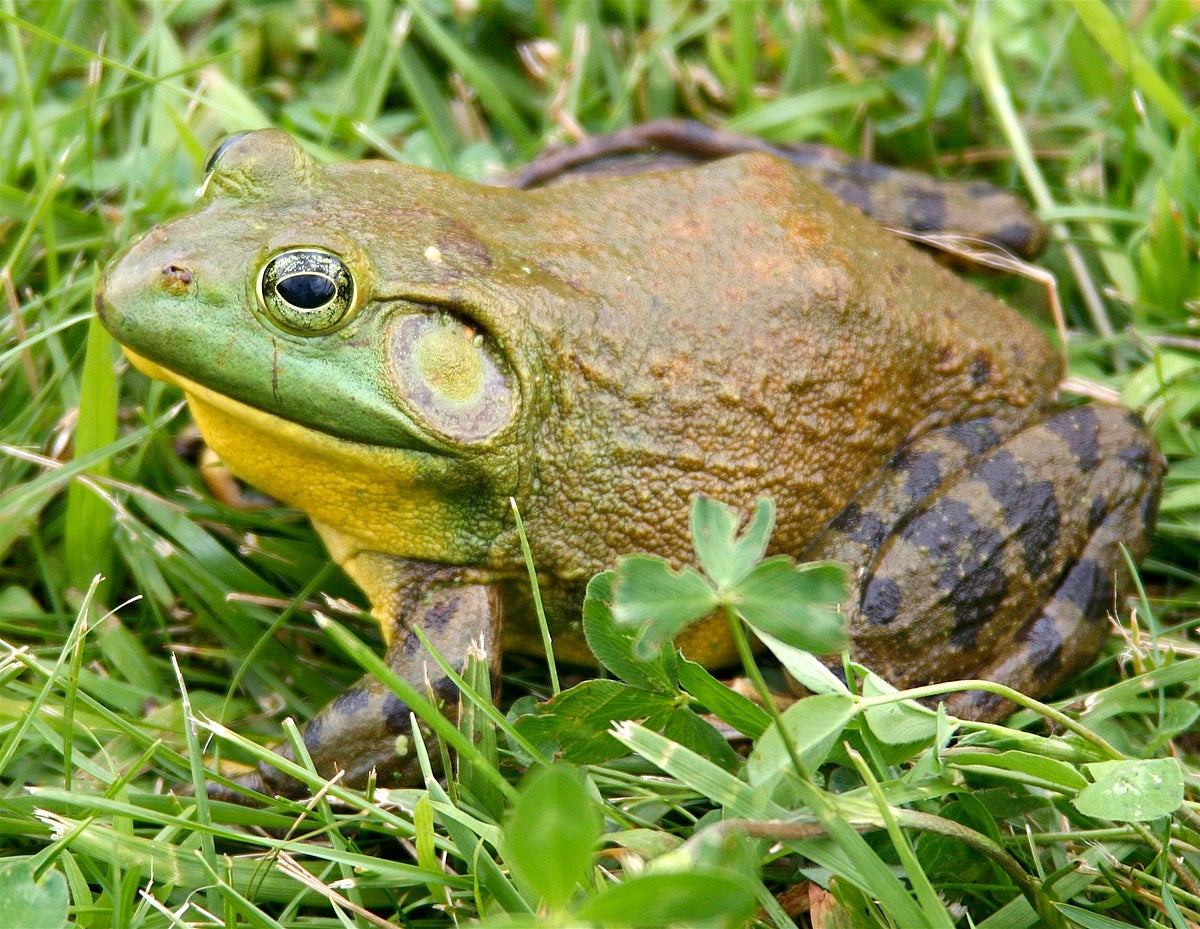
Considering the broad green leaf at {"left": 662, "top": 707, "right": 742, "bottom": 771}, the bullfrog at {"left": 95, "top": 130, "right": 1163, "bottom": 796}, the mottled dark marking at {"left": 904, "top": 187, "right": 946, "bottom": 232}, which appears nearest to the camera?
the broad green leaf at {"left": 662, "top": 707, "right": 742, "bottom": 771}

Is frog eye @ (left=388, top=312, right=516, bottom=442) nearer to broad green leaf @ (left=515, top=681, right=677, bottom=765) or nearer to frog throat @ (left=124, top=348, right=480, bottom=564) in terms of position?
frog throat @ (left=124, top=348, right=480, bottom=564)

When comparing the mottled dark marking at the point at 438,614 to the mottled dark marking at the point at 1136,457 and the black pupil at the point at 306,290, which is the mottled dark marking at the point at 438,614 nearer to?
the black pupil at the point at 306,290

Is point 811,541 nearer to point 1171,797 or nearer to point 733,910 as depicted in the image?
point 1171,797

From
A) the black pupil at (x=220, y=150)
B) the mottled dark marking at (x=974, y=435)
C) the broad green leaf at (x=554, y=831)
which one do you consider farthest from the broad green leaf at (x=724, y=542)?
the black pupil at (x=220, y=150)

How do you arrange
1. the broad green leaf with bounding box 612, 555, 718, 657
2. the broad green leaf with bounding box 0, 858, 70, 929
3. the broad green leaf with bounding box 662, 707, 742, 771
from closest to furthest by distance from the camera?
1. the broad green leaf with bounding box 612, 555, 718, 657
2. the broad green leaf with bounding box 0, 858, 70, 929
3. the broad green leaf with bounding box 662, 707, 742, 771

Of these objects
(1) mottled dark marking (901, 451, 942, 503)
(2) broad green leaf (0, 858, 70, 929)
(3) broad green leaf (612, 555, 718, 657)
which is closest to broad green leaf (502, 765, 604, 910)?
(3) broad green leaf (612, 555, 718, 657)

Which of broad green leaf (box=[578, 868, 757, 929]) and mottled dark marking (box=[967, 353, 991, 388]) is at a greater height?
mottled dark marking (box=[967, 353, 991, 388])

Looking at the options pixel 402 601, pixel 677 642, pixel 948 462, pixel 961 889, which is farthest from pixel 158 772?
pixel 948 462
